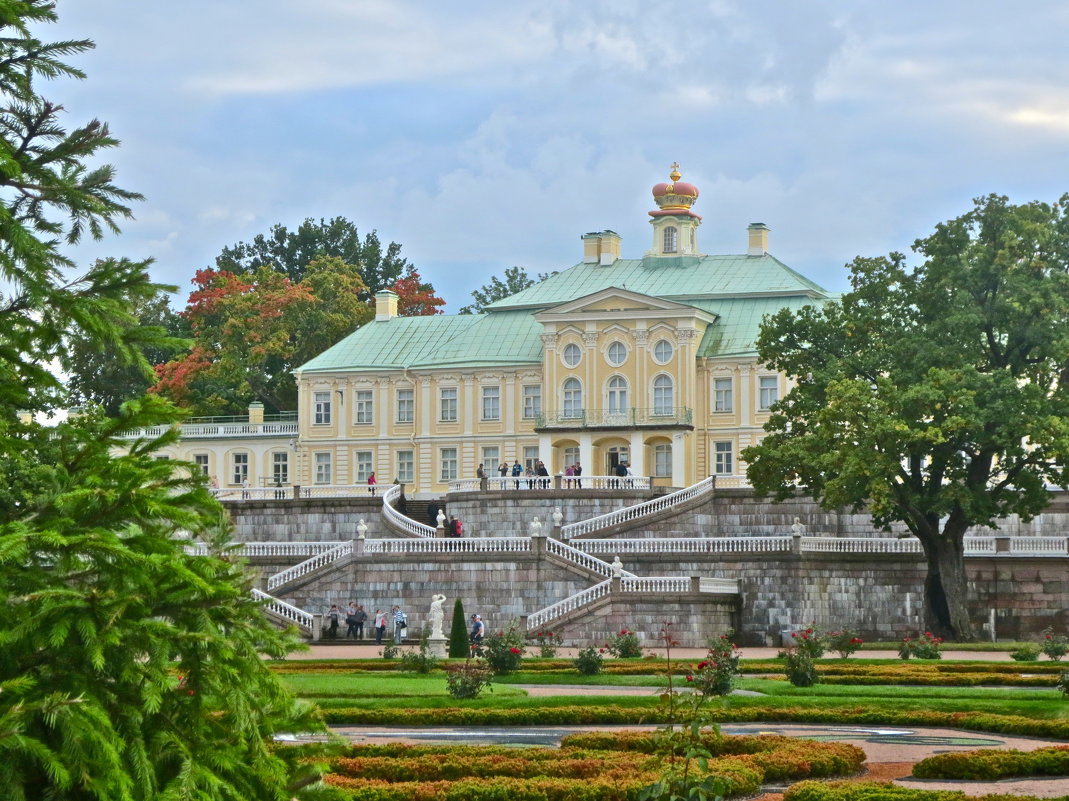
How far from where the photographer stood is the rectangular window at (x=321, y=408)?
2923 inches

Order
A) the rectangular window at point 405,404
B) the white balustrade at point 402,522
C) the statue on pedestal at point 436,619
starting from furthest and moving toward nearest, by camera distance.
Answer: the rectangular window at point 405,404 < the white balustrade at point 402,522 < the statue on pedestal at point 436,619

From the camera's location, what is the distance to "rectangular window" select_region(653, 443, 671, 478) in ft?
221

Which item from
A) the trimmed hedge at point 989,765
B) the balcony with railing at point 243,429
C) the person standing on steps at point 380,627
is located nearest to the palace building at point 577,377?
the balcony with railing at point 243,429

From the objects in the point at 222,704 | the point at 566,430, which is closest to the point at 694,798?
the point at 222,704

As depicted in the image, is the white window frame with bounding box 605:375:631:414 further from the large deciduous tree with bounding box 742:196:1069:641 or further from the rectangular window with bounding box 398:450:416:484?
the large deciduous tree with bounding box 742:196:1069:641

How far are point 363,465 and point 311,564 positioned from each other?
21.3 metres

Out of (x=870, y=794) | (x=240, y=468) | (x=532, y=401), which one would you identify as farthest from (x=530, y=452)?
(x=870, y=794)

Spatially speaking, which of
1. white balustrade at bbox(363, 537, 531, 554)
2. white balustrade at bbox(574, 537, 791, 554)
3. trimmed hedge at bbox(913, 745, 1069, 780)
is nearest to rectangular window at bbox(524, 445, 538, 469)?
white balustrade at bbox(574, 537, 791, 554)

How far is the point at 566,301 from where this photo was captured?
7138cm

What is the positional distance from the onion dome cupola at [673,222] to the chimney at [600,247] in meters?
1.59

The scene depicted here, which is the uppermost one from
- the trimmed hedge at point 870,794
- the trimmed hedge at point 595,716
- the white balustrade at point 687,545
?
the white balustrade at point 687,545

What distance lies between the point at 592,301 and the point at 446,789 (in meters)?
52.8

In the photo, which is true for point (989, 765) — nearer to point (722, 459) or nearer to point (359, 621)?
point (359, 621)

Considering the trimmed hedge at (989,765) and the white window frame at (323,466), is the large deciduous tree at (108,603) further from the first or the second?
the white window frame at (323,466)
